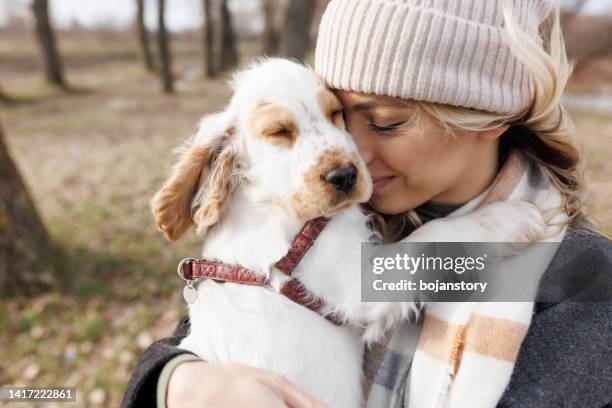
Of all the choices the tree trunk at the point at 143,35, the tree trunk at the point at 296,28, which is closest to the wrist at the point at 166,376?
the tree trunk at the point at 296,28

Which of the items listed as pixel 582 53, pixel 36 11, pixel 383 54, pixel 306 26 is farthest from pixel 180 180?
pixel 36 11

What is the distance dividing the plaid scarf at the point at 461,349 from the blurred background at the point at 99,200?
0.52 m

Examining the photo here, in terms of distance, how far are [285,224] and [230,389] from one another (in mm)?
654

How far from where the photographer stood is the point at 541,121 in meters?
1.73

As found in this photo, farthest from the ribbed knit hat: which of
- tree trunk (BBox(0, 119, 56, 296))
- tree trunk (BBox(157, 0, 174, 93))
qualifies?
tree trunk (BBox(157, 0, 174, 93))

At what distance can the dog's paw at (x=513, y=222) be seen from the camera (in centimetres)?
166

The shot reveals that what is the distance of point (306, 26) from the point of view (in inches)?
199

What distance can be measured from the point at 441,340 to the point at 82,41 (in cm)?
4004

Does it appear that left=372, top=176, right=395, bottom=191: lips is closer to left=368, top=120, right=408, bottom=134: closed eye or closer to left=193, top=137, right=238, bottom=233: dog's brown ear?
left=368, top=120, right=408, bottom=134: closed eye

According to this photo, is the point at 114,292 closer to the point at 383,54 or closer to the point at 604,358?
the point at 383,54

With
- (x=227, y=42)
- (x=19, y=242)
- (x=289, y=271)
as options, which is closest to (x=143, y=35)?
(x=227, y=42)

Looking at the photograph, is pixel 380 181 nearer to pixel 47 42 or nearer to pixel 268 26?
pixel 47 42

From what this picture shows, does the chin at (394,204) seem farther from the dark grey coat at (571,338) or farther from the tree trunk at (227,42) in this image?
the tree trunk at (227,42)

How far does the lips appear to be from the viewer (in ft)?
6.02
